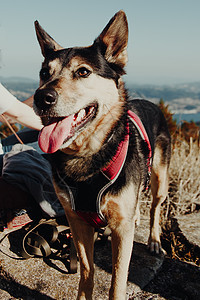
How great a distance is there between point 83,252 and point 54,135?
1.16 metres

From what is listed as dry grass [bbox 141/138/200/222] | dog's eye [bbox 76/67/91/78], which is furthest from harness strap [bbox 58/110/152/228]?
dry grass [bbox 141/138/200/222]

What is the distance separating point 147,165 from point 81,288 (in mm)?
1316

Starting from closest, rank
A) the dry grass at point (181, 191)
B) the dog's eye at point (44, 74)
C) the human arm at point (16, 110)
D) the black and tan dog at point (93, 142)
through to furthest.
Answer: the black and tan dog at point (93, 142)
the dog's eye at point (44, 74)
the human arm at point (16, 110)
the dry grass at point (181, 191)

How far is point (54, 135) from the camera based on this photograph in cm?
190

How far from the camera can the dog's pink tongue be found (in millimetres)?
1882

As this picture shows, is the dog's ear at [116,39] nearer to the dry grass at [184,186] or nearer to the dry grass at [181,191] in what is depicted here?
the dry grass at [181,191]

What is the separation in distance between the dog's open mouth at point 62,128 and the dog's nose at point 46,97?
18 cm

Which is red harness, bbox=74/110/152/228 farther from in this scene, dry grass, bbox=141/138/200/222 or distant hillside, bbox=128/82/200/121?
dry grass, bbox=141/138/200/222

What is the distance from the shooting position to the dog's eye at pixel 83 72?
2080 mm

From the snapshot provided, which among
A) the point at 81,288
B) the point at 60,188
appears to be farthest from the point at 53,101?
the point at 81,288

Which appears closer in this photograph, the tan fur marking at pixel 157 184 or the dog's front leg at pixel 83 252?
the dog's front leg at pixel 83 252

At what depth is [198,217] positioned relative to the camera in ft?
12.3

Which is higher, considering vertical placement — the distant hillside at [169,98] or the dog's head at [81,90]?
the dog's head at [81,90]

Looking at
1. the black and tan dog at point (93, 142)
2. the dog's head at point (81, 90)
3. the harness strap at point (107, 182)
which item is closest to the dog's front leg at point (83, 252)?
the black and tan dog at point (93, 142)
